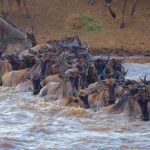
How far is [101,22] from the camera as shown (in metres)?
35.9

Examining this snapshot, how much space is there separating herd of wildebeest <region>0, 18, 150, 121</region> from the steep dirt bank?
7.40 metres

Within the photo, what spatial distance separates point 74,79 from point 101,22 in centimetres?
1789

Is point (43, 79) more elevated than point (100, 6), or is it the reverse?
point (100, 6)

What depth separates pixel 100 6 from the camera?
38594 millimetres

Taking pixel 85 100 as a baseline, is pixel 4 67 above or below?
above

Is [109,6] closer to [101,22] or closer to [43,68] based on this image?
[101,22]

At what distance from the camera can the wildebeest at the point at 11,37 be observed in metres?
27.7

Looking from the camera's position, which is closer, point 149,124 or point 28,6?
point 149,124

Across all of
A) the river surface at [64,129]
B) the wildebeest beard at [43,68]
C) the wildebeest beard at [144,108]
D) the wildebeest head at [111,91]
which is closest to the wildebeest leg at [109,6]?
the wildebeest beard at [43,68]

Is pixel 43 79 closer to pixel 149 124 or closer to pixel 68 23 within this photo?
pixel 149 124

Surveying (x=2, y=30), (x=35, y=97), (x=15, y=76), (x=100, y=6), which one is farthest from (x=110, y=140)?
(x=100, y=6)

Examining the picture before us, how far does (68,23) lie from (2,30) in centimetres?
810

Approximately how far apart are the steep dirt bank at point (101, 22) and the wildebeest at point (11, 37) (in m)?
4.99

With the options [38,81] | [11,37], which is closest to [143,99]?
[38,81]
